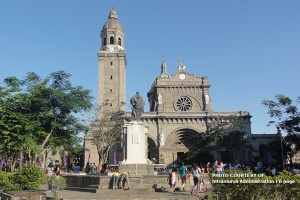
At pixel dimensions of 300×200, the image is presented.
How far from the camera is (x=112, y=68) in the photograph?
5359 cm

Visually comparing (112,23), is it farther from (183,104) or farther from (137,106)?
(137,106)

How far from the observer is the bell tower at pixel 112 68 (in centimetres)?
5178

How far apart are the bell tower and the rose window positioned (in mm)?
9087

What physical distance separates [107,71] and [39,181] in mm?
41943

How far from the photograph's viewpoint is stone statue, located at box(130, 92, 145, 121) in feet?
53.3

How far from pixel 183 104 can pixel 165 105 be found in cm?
312

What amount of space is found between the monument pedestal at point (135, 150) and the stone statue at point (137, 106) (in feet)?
1.29

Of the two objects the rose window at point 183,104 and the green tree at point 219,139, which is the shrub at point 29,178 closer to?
the green tree at point 219,139

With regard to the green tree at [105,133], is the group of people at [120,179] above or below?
below

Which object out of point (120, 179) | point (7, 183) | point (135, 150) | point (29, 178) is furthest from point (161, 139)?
point (29, 178)

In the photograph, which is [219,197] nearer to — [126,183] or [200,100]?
[126,183]

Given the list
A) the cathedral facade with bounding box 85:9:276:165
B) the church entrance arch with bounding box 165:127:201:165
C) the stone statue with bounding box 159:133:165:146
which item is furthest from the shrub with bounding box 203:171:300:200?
the church entrance arch with bounding box 165:127:201:165

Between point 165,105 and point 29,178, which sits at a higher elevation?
point 165,105

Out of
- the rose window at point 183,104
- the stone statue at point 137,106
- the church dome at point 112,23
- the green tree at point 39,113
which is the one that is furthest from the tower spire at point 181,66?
the stone statue at point 137,106
